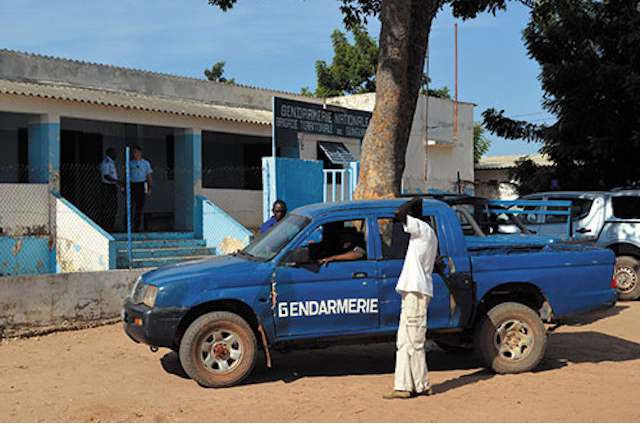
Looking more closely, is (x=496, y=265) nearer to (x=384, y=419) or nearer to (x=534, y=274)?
(x=534, y=274)

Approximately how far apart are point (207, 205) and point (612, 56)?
41.1 ft

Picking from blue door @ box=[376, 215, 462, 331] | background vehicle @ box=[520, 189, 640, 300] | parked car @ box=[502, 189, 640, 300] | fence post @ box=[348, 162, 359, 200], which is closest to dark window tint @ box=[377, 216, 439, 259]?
blue door @ box=[376, 215, 462, 331]

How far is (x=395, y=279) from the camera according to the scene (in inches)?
275

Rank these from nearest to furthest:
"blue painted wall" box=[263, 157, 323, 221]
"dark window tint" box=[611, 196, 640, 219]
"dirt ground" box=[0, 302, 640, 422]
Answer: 1. "dirt ground" box=[0, 302, 640, 422]
2. "dark window tint" box=[611, 196, 640, 219]
3. "blue painted wall" box=[263, 157, 323, 221]

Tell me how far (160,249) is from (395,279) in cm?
767

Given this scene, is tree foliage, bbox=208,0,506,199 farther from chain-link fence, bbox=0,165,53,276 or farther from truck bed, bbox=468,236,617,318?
chain-link fence, bbox=0,165,53,276

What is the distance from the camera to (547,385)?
6.82m

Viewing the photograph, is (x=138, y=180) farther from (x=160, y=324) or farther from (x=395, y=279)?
(x=395, y=279)

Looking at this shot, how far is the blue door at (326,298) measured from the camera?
22.2ft

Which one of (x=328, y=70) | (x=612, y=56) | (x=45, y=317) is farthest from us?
(x=328, y=70)

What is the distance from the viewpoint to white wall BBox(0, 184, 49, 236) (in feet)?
42.4

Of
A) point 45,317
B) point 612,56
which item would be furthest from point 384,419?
point 612,56

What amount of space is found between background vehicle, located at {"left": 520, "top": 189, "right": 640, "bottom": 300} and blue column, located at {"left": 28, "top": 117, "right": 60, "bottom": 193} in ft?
29.0

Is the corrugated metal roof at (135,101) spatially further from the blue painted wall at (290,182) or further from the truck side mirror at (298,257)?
the truck side mirror at (298,257)
